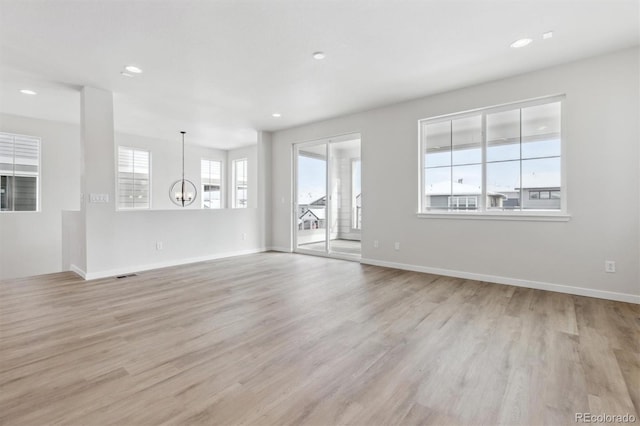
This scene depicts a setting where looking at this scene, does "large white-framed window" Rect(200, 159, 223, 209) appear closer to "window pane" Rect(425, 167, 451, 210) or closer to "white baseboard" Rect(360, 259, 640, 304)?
"white baseboard" Rect(360, 259, 640, 304)

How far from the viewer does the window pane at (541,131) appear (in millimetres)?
3736

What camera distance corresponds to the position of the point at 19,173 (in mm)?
5594

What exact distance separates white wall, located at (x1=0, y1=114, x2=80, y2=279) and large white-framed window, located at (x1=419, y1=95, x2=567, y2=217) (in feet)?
22.3

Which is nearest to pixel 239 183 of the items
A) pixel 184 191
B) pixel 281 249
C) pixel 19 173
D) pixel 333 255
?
pixel 184 191

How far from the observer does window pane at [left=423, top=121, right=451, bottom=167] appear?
4.62 metres

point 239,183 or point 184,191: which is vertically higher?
point 239,183

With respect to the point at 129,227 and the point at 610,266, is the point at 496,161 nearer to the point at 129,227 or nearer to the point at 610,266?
the point at 610,266

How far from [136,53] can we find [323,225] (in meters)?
4.33

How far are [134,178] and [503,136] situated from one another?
25.4 feet

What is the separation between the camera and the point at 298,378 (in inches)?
72.9

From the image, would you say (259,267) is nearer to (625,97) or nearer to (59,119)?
(59,119)

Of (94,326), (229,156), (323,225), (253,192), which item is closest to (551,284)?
(323,225)

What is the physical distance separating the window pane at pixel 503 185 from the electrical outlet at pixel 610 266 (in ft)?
3.47

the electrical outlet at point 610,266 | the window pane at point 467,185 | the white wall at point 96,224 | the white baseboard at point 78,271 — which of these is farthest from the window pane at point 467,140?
the white baseboard at point 78,271
